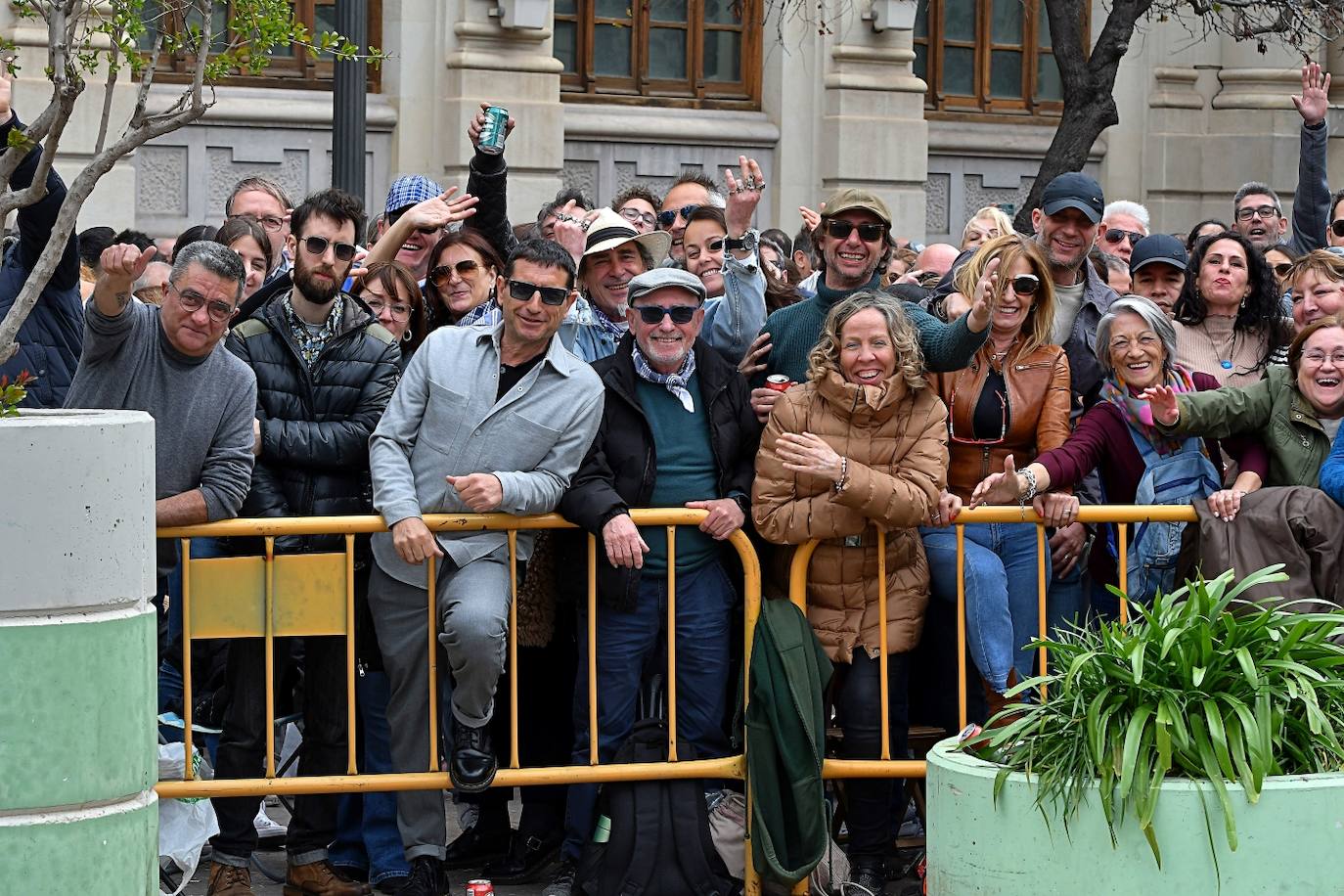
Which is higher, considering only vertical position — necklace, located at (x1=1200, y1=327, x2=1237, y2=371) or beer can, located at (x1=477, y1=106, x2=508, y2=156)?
beer can, located at (x1=477, y1=106, x2=508, y2=156)

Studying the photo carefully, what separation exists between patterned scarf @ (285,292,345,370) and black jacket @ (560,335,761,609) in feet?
2.95

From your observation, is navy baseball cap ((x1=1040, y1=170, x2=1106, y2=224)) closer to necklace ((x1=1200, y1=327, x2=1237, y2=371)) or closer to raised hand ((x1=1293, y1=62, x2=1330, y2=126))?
necklace ((x1=1200, y1=327, x2=1237, y2=371))

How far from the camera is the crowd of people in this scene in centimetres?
673

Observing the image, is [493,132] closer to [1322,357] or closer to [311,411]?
[311,411]

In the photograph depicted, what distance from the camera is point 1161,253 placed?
8914mm

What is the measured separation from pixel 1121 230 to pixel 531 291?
5042mm

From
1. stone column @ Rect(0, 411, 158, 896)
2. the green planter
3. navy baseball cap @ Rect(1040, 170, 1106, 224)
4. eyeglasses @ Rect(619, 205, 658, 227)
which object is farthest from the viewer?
eyeglasses @ Rect(619, 205, 658, 227)

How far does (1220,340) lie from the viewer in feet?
27.2

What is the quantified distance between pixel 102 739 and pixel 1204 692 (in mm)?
2702

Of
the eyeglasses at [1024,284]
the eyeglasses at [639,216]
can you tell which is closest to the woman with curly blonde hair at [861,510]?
the eyeglasses at [1024,284]

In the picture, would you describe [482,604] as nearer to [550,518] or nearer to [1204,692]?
[550,518]

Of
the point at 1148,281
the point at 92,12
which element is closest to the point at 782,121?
the point at 1148,281

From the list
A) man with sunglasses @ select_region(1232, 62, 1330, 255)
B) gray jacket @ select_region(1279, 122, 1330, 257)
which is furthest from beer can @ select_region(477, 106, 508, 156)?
gray jacket @ select_region(1279, 122, 1330, 257)

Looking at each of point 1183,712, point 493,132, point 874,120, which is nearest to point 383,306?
point 493,132
